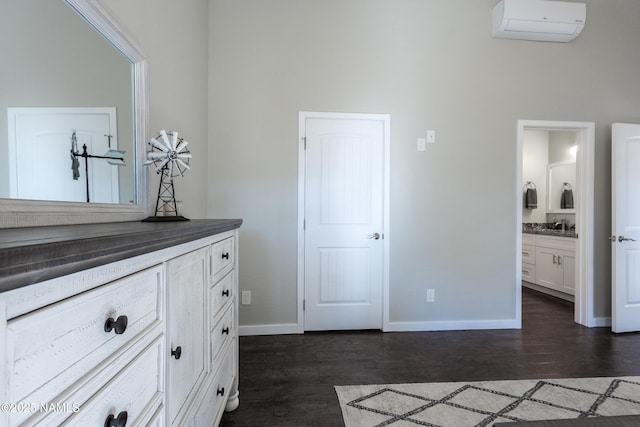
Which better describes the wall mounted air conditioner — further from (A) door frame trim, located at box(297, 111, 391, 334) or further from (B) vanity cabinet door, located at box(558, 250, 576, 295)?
(B) vanity cabinet door, located at box(558, 250, 576, 295)

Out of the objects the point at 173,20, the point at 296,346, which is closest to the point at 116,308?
the point at 173,20

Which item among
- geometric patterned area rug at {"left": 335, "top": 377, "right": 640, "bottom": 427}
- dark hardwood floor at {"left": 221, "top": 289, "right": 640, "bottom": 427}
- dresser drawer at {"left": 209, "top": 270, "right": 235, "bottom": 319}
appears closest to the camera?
dresser drawer at {"left": 209, "top": 270, "right": 235, "bottom": 319}

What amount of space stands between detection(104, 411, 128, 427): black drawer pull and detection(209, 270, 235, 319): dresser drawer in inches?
23.6

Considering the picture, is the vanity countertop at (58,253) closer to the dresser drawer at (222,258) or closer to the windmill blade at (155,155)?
the dresser drawer at (222,258)

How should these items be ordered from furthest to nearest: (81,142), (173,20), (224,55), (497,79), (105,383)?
(497,79) < (224,55) < (173,20) < (81,142) < (105,383)

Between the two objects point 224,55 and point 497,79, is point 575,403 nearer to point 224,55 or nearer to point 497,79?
point 497,79

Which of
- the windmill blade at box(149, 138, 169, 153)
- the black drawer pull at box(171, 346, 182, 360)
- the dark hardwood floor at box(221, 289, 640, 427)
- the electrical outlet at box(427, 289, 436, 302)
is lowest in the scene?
the dark hardwood floor at box(221, 289, 640, 427)

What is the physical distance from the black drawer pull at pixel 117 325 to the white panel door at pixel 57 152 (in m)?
0.57

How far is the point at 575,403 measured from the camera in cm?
178

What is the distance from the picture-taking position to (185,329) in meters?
0.93

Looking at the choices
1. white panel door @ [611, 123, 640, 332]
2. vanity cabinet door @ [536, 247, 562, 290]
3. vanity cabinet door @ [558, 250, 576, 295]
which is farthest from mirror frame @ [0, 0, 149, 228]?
vanity cabinet door @ [536, 247, 562, 290]

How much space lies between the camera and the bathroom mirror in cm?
489

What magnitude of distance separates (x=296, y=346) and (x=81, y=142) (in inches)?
84.2

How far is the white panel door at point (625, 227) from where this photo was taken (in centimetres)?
292
